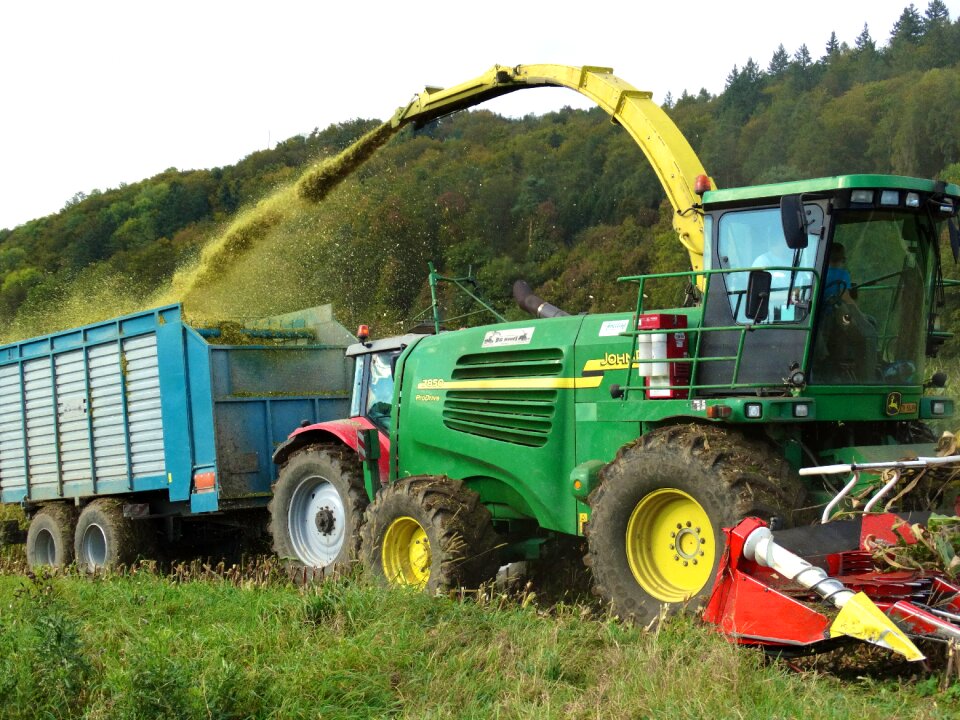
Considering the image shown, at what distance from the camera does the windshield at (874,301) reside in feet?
20.8

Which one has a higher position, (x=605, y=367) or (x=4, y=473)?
(x=605, y=367)

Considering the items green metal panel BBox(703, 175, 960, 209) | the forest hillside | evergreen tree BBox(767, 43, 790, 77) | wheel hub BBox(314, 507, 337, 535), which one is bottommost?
wheel hub BBox(314, 507, 337, 535)

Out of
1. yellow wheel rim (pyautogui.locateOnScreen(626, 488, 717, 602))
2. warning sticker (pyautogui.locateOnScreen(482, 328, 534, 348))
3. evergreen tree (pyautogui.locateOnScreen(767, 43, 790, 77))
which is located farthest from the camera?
evergreen tree (pyautogui.locateOnScreen(767, 43, 790, 77))

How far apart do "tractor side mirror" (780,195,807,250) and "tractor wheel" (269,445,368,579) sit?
14.9ft

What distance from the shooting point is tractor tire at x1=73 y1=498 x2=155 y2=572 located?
11266mm

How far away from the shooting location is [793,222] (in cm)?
579

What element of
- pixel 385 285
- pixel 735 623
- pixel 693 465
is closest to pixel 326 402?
pixel 693 465

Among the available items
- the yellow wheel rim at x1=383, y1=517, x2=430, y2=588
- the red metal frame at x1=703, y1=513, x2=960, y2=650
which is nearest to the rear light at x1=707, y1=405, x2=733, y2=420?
the red metal frame at x1=703, y1=513, x2=960, y2=650

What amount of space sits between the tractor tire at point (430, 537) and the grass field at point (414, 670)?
0.90m

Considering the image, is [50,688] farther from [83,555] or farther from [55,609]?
[83,555]

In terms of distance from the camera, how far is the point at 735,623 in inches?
210

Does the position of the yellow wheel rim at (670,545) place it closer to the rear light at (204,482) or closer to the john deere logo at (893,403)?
the john deere logo at (893,403)

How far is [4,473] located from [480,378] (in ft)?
26.0

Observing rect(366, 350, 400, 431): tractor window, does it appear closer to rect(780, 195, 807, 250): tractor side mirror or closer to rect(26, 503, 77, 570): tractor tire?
rect(26, 503, 77, 570): tractor tire
